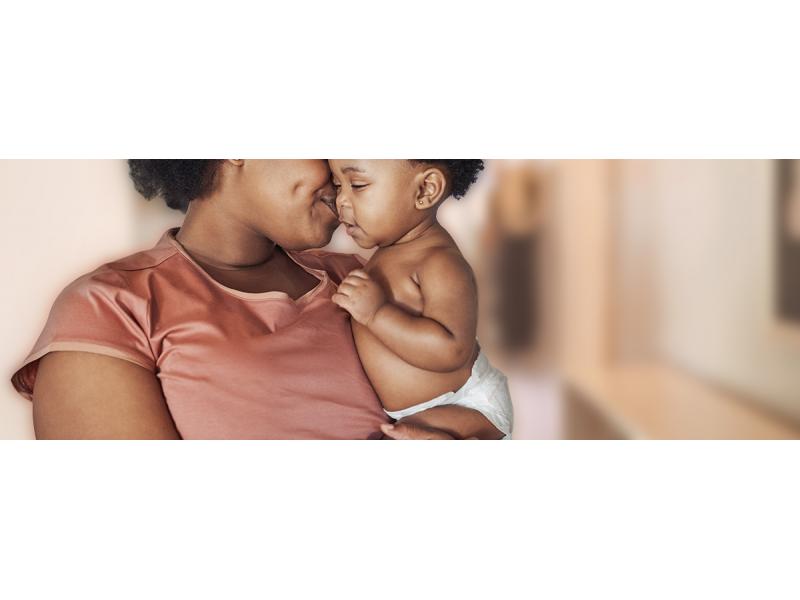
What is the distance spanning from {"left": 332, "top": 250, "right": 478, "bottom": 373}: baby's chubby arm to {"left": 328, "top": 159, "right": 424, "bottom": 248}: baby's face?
0.36 ft

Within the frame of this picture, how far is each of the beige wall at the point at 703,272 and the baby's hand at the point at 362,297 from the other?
62 cm

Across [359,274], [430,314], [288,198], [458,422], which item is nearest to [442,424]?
[458,422]

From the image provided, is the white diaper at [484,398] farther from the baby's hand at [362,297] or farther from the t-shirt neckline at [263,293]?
the t-shirt neckline at [263,293]

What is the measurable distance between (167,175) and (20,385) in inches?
25.4

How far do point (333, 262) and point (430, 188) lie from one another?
0.31 meters

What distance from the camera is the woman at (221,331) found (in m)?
2.14

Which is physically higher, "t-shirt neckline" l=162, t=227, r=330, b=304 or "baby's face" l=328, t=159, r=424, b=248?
"baby's face" l=328, t=159, r=424, b=248


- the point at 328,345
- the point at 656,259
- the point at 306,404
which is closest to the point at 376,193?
the point at 328,345

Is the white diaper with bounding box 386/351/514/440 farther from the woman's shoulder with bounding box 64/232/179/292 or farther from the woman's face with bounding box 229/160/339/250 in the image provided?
the woman's shoulder with bounding box 64/232/179/292

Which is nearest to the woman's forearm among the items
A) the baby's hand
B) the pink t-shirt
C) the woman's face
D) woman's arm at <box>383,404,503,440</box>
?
woman's arm at <box>383,404,503,440</box>

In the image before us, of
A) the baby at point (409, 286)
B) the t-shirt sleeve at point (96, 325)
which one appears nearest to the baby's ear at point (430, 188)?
the baby at point (409, 286)

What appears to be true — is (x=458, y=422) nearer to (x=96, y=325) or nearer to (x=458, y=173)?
(x=458, y=173)

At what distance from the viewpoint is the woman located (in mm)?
2143

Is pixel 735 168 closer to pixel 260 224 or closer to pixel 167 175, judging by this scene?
pixel 260 224
